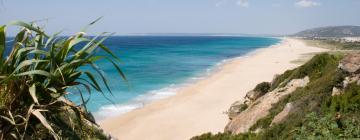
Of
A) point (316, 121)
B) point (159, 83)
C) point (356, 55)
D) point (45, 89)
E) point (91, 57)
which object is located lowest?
point (159, 83)

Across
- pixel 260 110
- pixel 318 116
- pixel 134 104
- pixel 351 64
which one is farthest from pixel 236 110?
pixel 134 104

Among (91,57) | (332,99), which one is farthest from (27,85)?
(332,99)

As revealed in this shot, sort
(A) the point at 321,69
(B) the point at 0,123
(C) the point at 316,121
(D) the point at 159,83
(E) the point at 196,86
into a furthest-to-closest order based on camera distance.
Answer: (D) the point at 159,83 < (E) the point at 196,86 < (A) the point at 321,69 < (C) the point at 316,121 < (B) the point at 0,123

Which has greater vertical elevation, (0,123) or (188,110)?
(0,123)

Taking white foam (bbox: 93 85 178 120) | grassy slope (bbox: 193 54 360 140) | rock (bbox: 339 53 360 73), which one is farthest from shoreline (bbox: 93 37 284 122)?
rock (bbox: 339 53 360 73)

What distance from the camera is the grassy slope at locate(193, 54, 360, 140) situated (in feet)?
25.5

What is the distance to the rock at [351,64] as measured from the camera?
34.1 ft

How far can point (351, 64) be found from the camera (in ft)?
34.8

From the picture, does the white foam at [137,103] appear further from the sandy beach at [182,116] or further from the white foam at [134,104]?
the sandy beach at [182,116]

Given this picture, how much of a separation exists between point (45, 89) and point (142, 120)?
18.6 meters

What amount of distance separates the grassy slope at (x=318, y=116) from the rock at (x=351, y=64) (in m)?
0.22

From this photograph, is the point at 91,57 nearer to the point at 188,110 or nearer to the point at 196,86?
the point at 188,110

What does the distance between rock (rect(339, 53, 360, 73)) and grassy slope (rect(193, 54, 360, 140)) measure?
0.22 metres

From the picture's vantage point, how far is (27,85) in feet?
9.64
